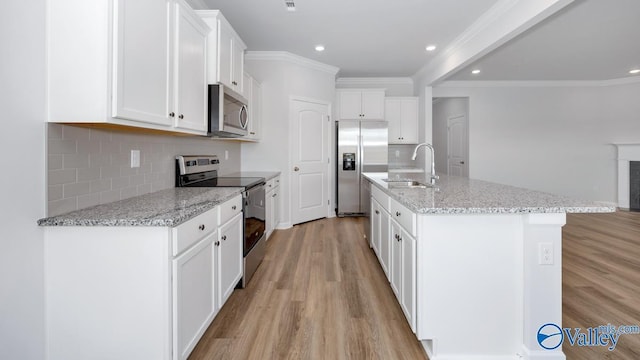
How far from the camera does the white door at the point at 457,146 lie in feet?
22.0

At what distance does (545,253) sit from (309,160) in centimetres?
379

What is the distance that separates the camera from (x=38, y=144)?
1387mm

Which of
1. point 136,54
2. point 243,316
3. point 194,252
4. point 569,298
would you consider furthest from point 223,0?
point 569,298

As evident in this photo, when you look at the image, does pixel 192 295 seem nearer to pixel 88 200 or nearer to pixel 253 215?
pixel 88 200

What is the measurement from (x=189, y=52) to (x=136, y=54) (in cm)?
62

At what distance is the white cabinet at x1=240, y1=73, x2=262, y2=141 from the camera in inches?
157

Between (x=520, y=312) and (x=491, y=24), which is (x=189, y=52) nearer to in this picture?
(x=520, y=312)

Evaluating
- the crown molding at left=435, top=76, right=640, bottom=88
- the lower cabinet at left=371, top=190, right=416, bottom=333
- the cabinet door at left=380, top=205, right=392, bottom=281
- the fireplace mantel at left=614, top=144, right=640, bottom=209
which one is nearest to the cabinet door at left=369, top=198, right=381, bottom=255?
the lower cabinet at left=371, top=190, right=416, bottom=333

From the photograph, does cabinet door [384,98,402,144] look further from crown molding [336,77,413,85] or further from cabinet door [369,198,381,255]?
cabinet door [369,198,381,255]

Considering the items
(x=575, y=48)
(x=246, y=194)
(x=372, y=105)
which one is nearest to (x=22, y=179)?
(x=246, y=194)

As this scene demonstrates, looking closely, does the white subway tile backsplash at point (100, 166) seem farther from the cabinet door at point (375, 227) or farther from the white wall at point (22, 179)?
the cabinet door at point (375, 227)

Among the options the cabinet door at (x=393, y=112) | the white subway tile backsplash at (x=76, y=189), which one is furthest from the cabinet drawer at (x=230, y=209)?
the cabinet door at (x=393, y=112)

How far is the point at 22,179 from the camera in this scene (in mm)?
1317

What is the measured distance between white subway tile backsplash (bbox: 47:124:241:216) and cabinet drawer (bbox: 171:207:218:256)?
59 cm
